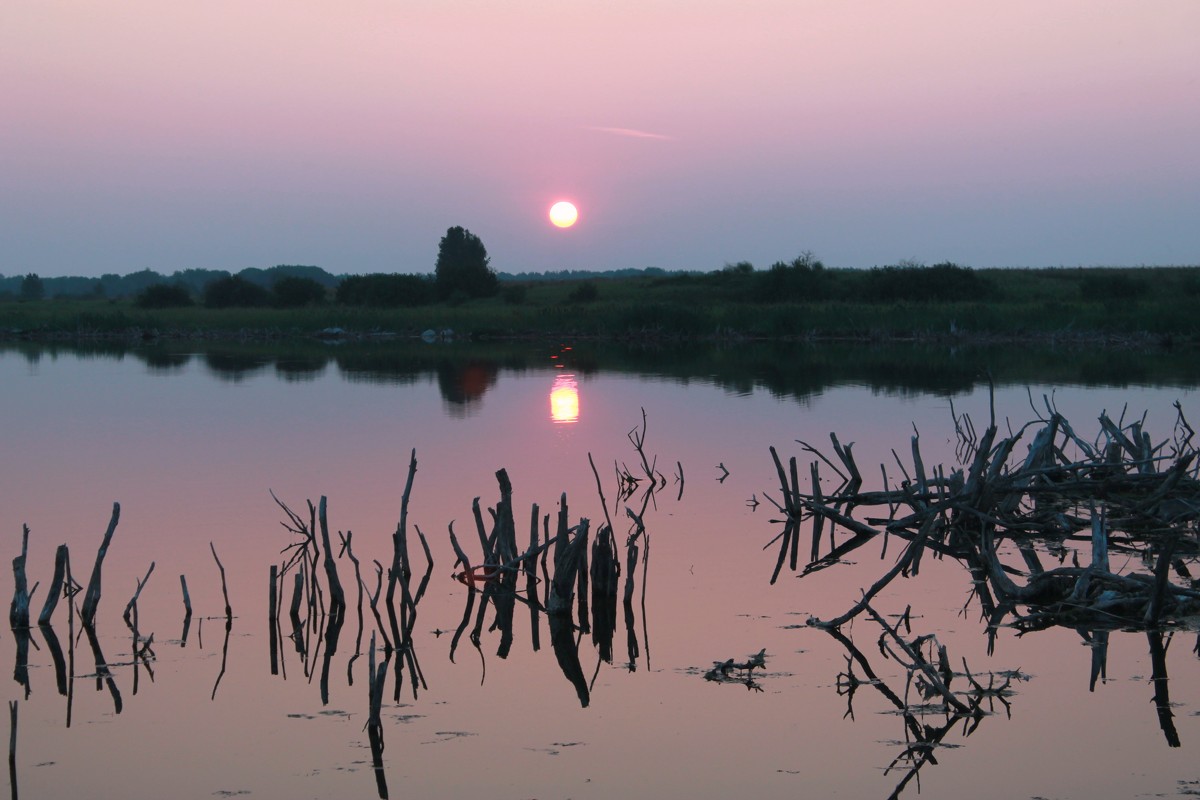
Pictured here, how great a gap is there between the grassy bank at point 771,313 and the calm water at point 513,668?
Result: 30472mm

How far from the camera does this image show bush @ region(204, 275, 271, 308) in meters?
68.6

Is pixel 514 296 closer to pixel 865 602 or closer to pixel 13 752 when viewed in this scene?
pixel 865 602

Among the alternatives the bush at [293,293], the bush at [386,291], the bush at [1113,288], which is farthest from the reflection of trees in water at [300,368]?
the bush at [1113,288]

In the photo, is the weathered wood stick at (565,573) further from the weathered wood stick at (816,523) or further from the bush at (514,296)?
the bush at (514,296)

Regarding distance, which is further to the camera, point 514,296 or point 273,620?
point 514,296

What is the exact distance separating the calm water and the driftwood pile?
0.77 feet

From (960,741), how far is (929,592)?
2798 millimetres

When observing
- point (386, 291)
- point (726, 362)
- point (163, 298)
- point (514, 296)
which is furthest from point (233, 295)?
point (726, 362)

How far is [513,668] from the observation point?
6.91 metres

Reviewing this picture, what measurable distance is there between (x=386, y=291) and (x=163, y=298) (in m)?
11.6

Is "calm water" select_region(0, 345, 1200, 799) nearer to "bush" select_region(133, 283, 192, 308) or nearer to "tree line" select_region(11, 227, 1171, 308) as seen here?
"tree line" select_region(11, 227, 1171, 308)

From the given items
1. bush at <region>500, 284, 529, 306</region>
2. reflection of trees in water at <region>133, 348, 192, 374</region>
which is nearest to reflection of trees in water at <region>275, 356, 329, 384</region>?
reflection of trees in water at <region>133, 348, 192, 374</region>

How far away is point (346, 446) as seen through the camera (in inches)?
673

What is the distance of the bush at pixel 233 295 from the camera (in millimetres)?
68562
